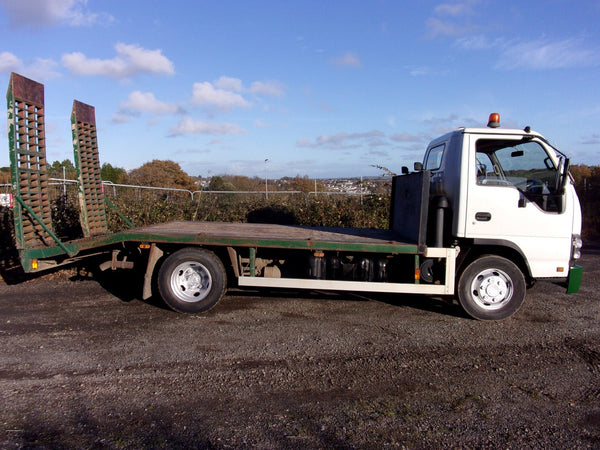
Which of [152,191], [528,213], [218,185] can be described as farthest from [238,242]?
[218,185]

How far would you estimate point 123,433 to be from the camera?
11.4 ft

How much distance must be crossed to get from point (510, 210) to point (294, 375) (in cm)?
373

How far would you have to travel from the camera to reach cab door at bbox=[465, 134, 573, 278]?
622 cm

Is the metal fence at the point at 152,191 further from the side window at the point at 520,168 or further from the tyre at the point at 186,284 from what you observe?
the side window at the point at 520,168

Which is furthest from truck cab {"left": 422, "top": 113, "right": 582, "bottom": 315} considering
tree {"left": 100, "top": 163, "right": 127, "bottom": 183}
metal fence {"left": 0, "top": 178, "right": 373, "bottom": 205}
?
tree {"left": 100, "top": 163, "right": 127, "bottom": 183}

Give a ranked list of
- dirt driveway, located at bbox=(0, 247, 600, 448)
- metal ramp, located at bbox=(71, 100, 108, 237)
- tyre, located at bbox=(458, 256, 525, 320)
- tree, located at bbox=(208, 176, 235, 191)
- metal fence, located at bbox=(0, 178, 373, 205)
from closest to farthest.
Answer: dirt driveway, located at bbox=(0, 247, 600, 448), tyre, located at bbox=(458, 256, 525, 320), metal ramp, located at bbox=(71, 100, 108, 237), metal fence, located at bbox=(0, 178, 373, 205), tree, located at bbox=(208, 176, 235, 191)

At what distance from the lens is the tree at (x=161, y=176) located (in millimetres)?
27658

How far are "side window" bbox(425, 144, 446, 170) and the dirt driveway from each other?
2227mm

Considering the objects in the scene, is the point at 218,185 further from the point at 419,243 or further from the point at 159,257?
the point at 419,243

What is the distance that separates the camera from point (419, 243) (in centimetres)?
618

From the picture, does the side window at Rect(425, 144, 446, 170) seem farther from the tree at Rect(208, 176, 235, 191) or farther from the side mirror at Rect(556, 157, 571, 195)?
the tree at Rect(208, 176, 235, 191)

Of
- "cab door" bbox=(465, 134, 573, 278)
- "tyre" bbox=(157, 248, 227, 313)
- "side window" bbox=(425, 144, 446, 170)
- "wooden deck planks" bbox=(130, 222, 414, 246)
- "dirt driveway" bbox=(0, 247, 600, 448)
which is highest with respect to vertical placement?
"side window" bbox=(425, 144, 446, 170)

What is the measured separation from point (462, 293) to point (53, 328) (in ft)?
17.8

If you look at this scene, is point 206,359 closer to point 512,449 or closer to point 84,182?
point 512,449
